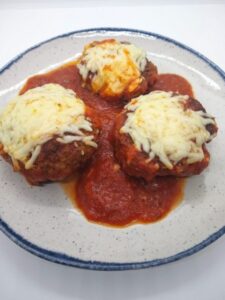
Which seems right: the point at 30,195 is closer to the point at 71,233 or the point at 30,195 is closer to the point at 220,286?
the point at 71,233

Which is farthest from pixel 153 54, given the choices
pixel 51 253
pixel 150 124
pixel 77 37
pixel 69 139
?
pixel 51 253

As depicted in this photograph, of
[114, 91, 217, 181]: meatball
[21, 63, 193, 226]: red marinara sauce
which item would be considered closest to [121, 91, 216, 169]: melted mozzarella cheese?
[114, 91, 217, 181]: meatball

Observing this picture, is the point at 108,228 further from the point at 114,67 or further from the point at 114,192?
the point at 114,67

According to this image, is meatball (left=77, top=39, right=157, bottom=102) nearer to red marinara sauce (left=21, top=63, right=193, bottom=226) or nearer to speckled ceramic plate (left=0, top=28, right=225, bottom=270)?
red marinara sauce (left=21, top=63, right=193, bottom=226)

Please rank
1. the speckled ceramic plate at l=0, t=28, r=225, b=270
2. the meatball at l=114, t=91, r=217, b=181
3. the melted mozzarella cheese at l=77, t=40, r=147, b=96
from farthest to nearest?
1. the melted mozzarella cheese at l=77, t=40, r=147, b=96
2. the meatball at l=114, t=91, r=217, b=181
3. the speckled ceramic plate at l=0, t=28, r=225, b=270

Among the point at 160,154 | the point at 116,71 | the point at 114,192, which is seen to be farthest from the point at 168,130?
→ the point at 116,71
